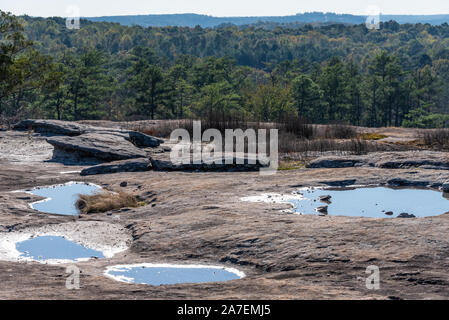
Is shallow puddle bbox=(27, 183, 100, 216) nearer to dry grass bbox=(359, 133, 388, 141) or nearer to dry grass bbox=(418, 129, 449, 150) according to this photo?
dry grass bbox=(418, 129, 449, 150)

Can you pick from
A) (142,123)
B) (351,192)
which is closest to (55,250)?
(351,192)

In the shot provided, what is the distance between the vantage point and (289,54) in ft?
561

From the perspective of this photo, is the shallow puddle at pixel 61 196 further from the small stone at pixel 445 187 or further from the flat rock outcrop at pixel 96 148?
the small stone at pixel 445 187

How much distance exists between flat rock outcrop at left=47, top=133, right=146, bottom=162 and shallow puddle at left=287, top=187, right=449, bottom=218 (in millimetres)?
7995

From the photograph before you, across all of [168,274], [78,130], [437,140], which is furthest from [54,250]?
[437,140]

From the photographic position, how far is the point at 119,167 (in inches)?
643

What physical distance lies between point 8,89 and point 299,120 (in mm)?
15127

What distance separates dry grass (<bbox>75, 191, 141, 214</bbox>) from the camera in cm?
1173

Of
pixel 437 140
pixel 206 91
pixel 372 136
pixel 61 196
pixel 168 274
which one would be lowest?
pixel 61 196

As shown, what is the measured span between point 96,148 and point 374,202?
10195 mm

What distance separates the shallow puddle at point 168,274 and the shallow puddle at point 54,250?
1140mm

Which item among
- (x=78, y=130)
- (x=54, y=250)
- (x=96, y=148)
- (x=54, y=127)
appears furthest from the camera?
(x=54, y=127)

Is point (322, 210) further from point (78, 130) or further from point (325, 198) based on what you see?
point (78, 130)

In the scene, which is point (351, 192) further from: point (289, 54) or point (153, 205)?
point (289, 54)
